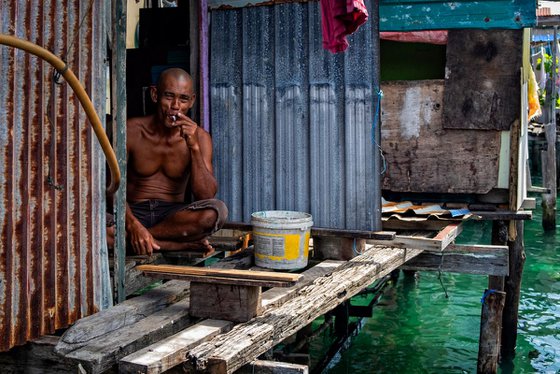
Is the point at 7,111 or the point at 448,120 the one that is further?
the point at 448,120

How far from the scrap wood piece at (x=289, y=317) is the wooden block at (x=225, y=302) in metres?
0.07

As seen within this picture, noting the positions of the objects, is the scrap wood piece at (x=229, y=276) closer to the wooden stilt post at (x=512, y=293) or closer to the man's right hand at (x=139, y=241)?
the man's right hand at (x=139, y=241)

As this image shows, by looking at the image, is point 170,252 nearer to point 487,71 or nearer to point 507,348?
point 487,71

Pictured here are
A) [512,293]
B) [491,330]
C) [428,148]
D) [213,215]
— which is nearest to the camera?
[213,215]

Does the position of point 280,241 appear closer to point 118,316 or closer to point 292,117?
point 292,117

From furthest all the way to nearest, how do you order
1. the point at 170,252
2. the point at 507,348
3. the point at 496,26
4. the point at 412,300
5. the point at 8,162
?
the point at 412,300, the point at 507,348, the point at 496,26, the point at 170,252, the point at 8,162

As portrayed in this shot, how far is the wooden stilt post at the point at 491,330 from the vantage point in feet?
22.9

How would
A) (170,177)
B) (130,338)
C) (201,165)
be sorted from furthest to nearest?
(170,177) → (201,165) → (130,338)

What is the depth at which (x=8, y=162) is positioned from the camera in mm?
3467

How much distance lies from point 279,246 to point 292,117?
3.98ft

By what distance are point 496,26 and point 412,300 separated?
4530 mm

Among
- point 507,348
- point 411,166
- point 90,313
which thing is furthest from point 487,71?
point 90,313

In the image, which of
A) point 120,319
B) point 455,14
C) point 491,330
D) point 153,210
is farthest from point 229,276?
point 455,14

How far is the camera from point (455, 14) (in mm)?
7504
